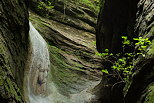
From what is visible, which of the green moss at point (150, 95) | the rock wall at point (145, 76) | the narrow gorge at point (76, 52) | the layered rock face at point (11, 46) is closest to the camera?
the green moss at point (150, 95)

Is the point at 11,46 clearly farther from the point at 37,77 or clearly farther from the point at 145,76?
the point at 145,76

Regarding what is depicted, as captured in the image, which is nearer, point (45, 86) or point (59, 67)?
point (45, 86)

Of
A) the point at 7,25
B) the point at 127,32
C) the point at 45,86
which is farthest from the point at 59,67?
the point at 7,25

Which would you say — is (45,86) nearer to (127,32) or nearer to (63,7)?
(127,32)

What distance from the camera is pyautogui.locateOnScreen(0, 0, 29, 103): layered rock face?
3879 millimetres

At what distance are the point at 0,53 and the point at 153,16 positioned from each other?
434 centimetres

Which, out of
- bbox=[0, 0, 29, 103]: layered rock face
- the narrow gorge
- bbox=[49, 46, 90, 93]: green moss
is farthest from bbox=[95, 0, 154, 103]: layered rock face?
bbox=[0, 0, 29, 103]: layered rock face

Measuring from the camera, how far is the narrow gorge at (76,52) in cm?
461

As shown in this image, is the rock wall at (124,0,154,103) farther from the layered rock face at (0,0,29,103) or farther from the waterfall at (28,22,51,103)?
the waterfall at (28,22,51,103)

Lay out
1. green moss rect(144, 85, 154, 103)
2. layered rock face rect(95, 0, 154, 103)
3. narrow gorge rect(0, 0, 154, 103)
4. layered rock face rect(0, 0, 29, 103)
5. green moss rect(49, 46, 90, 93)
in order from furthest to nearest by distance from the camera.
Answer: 1. green moss rect(49, 46, 90, 93)
2. narrow gorge rect(0, 0, 154, 103)
3. layered rock face rect(95, 0, 154, 103)
4. layered rock face rect(0, 0, 29, 103)
5. green moss rect(144, 85, 154, 103)

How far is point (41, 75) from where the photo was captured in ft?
29.8

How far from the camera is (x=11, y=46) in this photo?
5301 millimetres

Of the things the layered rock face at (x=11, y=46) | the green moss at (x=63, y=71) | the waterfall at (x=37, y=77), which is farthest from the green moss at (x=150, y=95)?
the green moss at (x=63, y=71)

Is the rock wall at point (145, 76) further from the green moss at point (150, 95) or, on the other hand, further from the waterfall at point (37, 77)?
the waterfall at point (37, 77)
